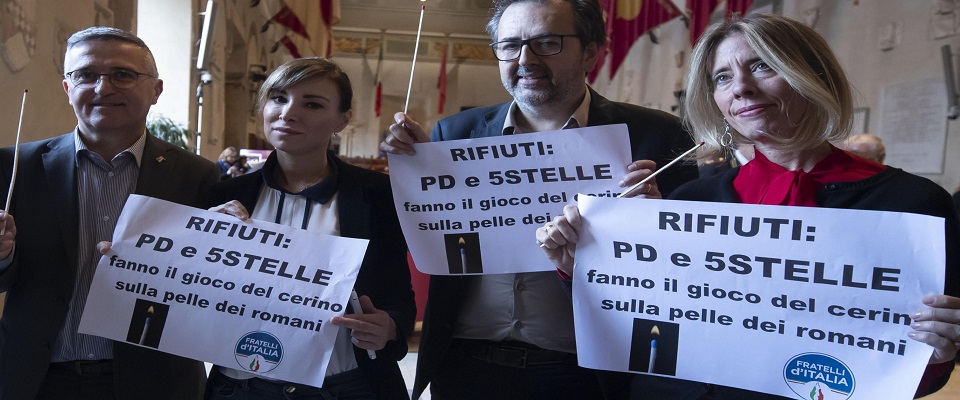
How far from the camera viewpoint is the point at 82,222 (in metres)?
1.90

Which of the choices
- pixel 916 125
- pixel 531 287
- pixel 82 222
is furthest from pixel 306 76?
pixel 916 125

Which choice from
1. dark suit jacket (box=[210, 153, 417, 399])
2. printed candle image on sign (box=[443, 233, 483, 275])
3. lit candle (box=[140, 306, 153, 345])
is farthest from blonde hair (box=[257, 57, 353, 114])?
lit candle (box=[140, 306, 153, 345])

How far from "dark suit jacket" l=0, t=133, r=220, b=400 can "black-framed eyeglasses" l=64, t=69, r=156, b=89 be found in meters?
0.16

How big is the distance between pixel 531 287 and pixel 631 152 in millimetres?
418

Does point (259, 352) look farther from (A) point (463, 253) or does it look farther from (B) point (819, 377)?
(B) point (819, 377)

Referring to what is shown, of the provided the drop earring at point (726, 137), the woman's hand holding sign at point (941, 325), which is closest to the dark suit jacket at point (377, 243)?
the drop earring at point (726, 137)

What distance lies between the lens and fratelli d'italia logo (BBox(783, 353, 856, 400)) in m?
1.39

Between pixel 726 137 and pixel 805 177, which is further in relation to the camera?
pixel 726 137

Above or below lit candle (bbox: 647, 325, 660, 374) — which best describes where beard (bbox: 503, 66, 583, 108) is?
above

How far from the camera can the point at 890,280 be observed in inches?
52.9

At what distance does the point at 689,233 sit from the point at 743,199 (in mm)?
129

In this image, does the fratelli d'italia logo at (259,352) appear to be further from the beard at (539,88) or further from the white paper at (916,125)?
the white paper at (916,125)

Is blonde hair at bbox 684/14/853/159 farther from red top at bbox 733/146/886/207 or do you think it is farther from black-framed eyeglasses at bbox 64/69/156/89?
black-framed eyeglasses at bbox 64/69/156/89

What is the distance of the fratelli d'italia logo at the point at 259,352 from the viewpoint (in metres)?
1.75
